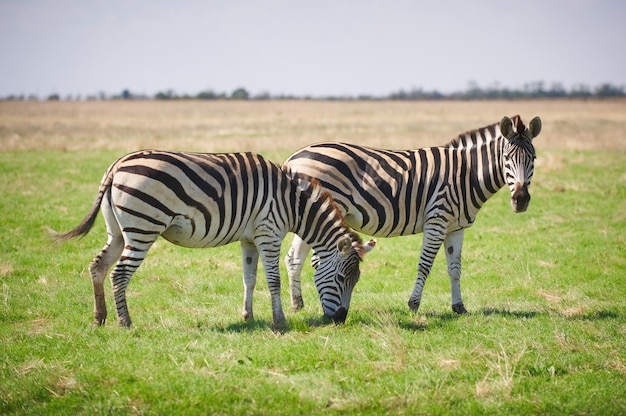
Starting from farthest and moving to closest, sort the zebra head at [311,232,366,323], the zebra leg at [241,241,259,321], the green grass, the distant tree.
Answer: the distant tree < the zebra leg at [241,241,259,321] < the zebra head at [311,232,366,323] < the green grass

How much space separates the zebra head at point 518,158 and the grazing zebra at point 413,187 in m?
0.09

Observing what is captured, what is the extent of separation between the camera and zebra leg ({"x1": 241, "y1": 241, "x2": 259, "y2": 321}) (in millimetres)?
8922

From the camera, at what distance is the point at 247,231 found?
340 inches

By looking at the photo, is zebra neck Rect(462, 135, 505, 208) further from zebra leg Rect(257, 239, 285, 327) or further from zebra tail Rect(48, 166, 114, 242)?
zebra tail Rect(48, 166, 114, 242)

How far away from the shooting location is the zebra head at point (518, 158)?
29.0 feet

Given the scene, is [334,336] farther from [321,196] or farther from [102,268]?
[102,268]

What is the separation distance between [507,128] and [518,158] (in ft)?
1.53

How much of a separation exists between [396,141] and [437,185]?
26.2 meters

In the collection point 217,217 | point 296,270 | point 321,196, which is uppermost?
point 321,196

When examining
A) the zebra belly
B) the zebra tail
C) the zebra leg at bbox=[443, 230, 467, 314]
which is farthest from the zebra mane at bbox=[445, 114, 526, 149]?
the zebra tail

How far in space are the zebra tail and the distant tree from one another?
127 metres

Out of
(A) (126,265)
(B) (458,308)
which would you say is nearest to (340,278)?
(B) (458,308)

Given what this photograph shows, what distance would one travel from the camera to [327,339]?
761cm

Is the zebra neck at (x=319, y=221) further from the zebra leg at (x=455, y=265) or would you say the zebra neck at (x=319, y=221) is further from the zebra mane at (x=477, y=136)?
the zebra mane at (x=477, y=136)
